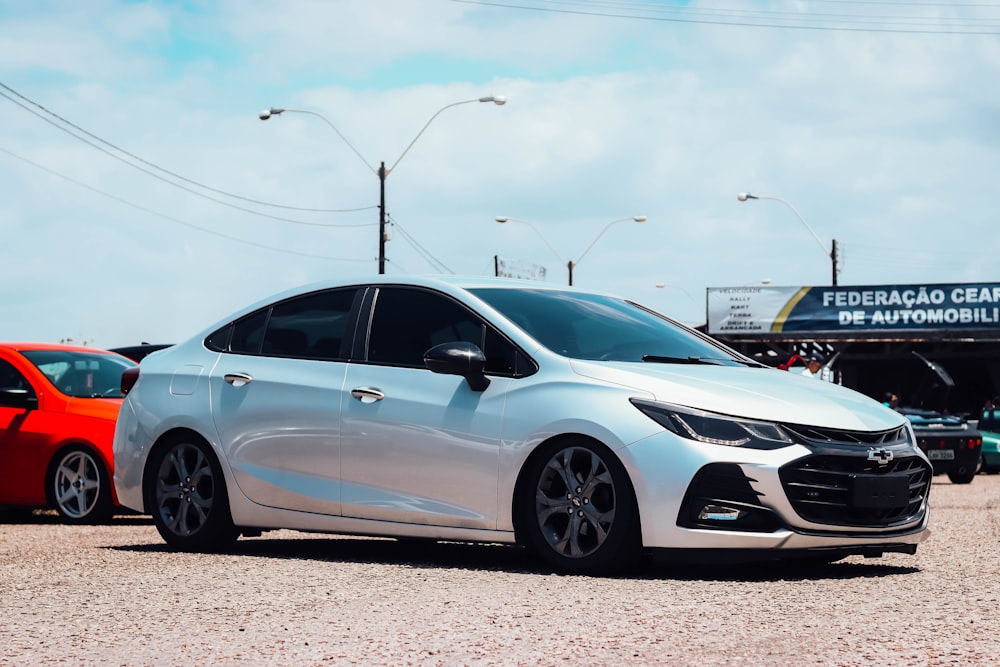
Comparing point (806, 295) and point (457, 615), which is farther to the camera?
point (806, 295)

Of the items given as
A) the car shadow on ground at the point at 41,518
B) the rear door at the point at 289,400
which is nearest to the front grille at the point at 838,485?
the rear door at the point at 289,400

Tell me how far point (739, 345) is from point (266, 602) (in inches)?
1849

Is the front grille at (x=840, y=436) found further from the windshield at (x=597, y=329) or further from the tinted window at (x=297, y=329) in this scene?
the tinted window at (x=297, y=329)

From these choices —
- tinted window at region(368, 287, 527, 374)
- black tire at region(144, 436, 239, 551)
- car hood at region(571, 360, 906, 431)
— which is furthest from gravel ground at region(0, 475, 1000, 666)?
tinted window at region(368, 287, 527, 374)

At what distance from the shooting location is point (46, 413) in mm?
12445

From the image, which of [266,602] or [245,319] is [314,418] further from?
[266,602]

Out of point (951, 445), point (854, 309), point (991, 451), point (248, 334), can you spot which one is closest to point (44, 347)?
point (248, 334)

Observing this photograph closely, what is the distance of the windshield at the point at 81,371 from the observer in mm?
12789

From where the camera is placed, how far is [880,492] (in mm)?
7211

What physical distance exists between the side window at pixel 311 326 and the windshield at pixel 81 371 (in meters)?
4.23

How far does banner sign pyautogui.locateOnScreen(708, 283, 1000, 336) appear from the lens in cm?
4722

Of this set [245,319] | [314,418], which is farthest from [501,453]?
[245,319]

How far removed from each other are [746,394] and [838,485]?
617 millimetres

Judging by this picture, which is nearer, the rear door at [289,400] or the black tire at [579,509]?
the black tire at [579,509]
